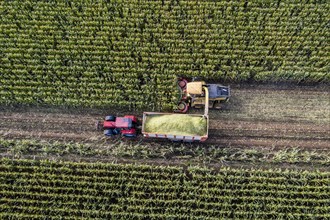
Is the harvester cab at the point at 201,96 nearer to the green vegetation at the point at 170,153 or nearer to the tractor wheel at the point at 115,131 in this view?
the green vegetation at the point at 170,153

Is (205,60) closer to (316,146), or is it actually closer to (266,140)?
(266,140)

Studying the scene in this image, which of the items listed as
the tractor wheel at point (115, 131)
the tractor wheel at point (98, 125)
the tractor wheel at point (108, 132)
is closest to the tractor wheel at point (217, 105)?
the tractor wheel at point (115, 131)

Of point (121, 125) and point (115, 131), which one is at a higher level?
point (121, 125)

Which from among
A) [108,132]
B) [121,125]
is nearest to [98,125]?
[108,132]

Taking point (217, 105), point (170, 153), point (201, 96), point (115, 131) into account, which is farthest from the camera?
point (217, 105)

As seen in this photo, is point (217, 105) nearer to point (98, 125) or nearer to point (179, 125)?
point (179, 125)
